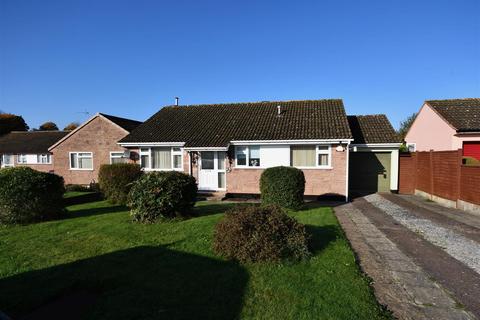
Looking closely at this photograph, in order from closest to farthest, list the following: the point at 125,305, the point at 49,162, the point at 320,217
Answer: the point at 125,305 → the point at 320,217 → the point at 49,162

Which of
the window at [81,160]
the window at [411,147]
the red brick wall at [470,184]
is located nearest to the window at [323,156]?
the red brick wall at [470,184]

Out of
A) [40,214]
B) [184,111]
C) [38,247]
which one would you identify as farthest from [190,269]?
[184,111]

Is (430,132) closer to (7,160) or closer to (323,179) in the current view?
(323,179)

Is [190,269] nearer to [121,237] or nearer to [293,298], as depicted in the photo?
[293,298]

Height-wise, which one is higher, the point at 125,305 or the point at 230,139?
the point at 230,139

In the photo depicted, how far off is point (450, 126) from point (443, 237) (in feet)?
41.0

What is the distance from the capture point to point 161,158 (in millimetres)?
17812

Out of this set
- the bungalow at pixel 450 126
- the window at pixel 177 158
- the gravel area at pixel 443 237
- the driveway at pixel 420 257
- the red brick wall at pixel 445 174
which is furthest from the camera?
the window at pixel 177 158

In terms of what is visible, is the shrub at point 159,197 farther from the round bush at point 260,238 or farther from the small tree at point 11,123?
the small tree at point 11,123

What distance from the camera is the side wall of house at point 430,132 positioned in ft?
59.1

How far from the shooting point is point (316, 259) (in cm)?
575

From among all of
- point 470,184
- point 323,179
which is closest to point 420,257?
point 470,184

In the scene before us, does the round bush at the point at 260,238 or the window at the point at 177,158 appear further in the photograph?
the window at the point at 177,158

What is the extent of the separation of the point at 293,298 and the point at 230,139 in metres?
12.4
